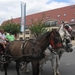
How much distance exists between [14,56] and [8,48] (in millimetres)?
638

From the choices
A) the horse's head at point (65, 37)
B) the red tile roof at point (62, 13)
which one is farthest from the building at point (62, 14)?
the horse's head at point (65, 37)

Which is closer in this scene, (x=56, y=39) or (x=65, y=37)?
(x=56, y=39)

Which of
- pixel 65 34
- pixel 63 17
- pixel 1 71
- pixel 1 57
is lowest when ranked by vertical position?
pixel 1 71

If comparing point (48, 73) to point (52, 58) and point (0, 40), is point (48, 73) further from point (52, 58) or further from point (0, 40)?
point (0, 40)

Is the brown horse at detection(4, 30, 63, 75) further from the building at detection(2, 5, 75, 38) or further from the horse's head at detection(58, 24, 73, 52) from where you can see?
the building at detection(2, 5, 75, 38)

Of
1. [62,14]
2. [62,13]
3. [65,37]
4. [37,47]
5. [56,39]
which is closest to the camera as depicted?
[56,39]

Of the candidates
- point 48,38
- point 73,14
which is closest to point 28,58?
point 48,38

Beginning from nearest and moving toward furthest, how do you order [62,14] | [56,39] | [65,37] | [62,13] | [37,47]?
[56,39] < [37,47] < [65,37] < [62,14] < [62,13]

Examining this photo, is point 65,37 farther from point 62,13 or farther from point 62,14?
point 62,13

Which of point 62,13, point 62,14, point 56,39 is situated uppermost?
point 62,13

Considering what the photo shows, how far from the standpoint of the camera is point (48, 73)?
23.8 feet

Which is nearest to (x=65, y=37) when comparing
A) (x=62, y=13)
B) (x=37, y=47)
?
(x=37, y=47)

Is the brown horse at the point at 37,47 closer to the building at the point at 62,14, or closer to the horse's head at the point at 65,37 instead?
the horse's head at the point at 65,37

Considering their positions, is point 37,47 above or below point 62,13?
below
